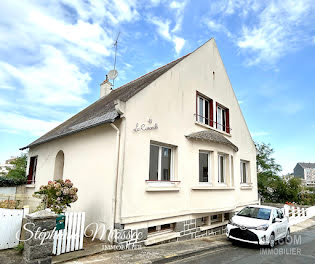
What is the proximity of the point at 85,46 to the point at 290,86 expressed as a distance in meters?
13.5

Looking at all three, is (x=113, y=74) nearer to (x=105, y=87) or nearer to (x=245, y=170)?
(x=105, y=87)

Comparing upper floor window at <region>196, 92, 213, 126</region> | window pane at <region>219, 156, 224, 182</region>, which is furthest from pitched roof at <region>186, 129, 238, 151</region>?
window pane at <region>219, 156, 224, 182</region>

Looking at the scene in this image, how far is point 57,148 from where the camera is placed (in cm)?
998

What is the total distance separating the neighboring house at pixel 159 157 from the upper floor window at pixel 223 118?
0.26ft

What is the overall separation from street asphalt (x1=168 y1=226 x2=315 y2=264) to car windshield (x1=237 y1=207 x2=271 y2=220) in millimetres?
1140

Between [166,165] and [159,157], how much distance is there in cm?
54

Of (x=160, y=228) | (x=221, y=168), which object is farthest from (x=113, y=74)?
(x=160, y=228)

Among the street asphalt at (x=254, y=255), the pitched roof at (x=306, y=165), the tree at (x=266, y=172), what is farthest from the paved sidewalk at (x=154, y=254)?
the pitched roof at (x=306, y=165)

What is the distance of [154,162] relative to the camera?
Answer: 7684mm

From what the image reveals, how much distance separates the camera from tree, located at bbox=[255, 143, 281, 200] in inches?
1014

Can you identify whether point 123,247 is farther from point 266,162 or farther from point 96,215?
point 266,162

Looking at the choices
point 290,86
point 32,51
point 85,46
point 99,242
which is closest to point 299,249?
point 99,242

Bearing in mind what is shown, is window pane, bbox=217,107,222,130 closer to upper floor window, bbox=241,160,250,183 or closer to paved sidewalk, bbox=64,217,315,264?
upper floor window, bbox=241,160,250,183

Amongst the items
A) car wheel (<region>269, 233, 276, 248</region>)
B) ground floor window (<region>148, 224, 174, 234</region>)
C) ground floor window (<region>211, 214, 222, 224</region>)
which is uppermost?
ground floor window (<region>148, 224, 174, 234</region>)
